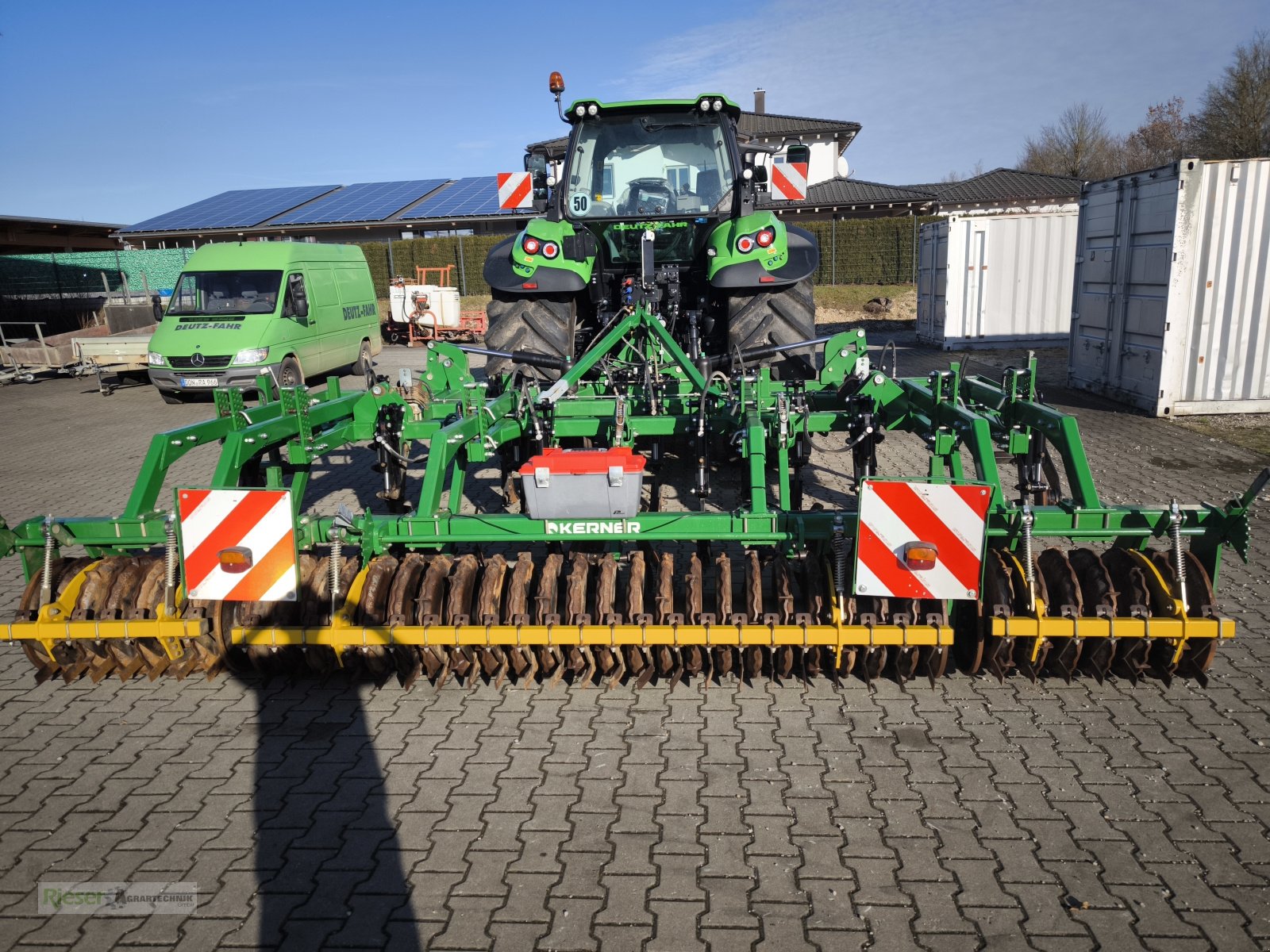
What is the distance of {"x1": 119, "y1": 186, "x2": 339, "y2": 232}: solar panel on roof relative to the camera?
1140 inches

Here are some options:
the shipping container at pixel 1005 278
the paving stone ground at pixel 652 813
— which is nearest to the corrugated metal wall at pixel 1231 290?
the shipping container at pixel 1005 278

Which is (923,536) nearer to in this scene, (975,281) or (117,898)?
(117,898)

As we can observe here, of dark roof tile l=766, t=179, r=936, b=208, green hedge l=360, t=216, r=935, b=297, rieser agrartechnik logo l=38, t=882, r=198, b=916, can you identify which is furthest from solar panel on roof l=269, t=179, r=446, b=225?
A: rieser agrartechnik logo l=38, t=882, r=198, b=916

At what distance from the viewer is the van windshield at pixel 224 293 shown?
11.5 m

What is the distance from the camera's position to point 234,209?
3080 cm

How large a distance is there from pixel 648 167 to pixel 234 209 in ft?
95.2

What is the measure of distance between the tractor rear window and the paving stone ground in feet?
13.8

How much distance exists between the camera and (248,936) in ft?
7.71

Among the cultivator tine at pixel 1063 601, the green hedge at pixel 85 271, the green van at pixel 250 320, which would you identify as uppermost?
the green hedge at pixel 85 271

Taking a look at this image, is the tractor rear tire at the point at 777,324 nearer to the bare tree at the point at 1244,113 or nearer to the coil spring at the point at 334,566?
the coil spring at the point at 334,566

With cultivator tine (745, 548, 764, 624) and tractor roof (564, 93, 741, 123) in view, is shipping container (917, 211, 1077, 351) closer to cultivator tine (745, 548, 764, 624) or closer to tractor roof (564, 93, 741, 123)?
tractor roof (564, 93, 741, 123)

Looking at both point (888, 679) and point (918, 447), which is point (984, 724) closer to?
point (888, 679)

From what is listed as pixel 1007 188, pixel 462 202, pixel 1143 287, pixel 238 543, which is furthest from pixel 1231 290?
pixel 1007 188

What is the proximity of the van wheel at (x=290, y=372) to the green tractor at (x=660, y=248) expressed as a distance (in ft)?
18.1
